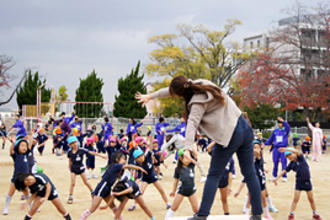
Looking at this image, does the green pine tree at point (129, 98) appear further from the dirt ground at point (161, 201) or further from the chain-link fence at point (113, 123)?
the dirt ground at point (161, 201)

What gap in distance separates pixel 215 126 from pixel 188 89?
444 mm

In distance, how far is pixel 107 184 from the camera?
5.80m

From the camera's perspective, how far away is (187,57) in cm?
3856

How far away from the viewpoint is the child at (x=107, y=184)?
5.71 metres

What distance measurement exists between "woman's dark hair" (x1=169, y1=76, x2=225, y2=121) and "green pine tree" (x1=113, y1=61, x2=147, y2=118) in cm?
3730

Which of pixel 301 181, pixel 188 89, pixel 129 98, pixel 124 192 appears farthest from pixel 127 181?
pixel 129 98

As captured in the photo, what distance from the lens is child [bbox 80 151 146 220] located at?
5.71m

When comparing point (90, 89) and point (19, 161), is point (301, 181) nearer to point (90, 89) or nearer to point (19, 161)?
point (19, 161)

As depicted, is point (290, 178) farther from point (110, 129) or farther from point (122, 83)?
point (122, 83)

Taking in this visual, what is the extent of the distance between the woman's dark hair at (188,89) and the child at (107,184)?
2617 millimetres

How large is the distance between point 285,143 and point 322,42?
1808 cm

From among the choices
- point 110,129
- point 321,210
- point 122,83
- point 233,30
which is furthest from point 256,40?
point 321,210

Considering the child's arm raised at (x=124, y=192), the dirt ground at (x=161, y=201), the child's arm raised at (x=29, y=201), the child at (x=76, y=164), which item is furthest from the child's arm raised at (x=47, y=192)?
the child at (x=76, y=164)

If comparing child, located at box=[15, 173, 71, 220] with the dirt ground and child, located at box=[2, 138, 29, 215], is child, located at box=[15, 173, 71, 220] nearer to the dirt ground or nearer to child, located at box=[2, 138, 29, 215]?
the dirt ground
